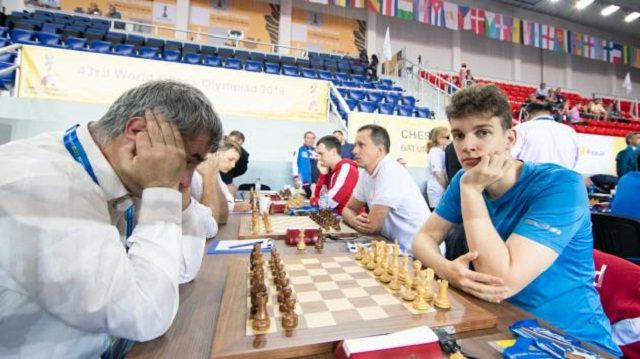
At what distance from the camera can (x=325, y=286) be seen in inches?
44.5

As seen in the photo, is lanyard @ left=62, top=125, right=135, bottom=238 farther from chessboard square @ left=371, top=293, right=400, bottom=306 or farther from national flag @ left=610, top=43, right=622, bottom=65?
national flag @ left=610, top=43, right=622, bottom=65

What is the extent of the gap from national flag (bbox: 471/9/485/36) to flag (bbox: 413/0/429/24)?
243 centimetres

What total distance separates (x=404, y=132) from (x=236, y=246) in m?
5.20

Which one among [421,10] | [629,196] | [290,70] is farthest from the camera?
[421,10]

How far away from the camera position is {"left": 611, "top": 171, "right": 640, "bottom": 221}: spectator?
2.61 metres

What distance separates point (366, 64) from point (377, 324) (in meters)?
13.1

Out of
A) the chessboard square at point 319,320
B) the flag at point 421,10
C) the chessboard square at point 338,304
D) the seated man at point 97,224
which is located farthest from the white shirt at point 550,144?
the flag at point 421,10

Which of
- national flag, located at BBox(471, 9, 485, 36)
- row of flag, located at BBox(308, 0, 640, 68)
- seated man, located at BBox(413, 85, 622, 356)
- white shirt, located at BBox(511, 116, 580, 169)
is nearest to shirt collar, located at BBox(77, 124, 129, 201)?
seated man, located at BBox(413, 85, 622, 356)

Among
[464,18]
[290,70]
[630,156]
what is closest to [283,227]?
[630,156]

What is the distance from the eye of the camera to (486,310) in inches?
38.9

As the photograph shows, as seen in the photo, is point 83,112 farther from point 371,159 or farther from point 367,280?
point 367,280

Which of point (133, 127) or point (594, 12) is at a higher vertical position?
point (594, 12)

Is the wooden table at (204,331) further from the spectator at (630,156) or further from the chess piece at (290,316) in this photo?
the spectator at (630,156)

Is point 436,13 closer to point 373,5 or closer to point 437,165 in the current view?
point 373,5
